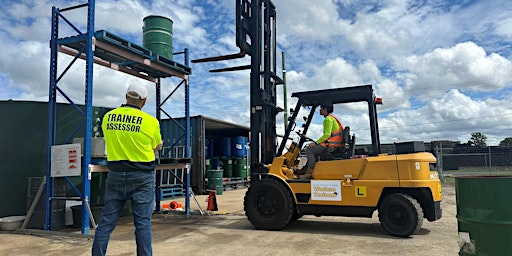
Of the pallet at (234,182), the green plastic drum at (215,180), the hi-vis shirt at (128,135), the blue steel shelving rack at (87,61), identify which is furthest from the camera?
the pallet at (234,182)

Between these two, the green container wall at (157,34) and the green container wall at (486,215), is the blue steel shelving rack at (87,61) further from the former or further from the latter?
the green container wall at (486,215)

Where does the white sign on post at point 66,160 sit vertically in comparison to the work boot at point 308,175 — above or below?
above

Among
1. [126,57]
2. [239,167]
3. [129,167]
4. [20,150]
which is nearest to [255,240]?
[129,167]

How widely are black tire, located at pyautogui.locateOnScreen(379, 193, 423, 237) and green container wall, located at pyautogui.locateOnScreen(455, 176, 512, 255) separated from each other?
3.41 metres

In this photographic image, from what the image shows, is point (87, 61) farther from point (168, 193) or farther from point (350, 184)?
point (168, 193)

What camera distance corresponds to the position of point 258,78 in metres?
8.01

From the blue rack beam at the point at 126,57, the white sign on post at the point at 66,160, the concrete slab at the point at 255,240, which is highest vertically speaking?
the blue rack beam at the point at 126,57

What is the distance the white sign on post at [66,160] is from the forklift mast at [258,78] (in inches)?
124

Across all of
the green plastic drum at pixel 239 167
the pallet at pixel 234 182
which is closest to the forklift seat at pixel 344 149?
the pallet at pixel 234 182

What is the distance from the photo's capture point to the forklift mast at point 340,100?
22.3 ft

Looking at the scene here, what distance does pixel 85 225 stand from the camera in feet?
21.3

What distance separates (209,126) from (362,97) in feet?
38.8

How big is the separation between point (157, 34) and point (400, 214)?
6.02 metres

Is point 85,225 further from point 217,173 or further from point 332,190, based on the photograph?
point 217,173
